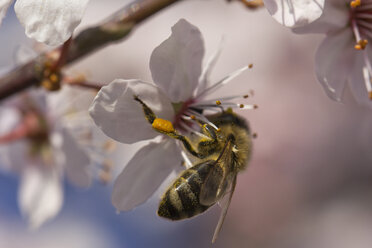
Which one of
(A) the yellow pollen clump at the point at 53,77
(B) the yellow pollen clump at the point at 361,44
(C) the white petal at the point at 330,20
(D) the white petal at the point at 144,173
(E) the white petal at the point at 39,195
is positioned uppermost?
(C) the white petal at the point at 330,20

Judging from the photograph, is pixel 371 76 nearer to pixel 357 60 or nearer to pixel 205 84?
pixel 357 60

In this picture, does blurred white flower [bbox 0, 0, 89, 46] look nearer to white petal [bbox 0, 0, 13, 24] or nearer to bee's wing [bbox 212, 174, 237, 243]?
white petal [bbox 0, 0, 13, 24]

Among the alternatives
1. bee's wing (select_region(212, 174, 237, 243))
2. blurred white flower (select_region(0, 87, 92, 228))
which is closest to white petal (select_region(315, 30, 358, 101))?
bee's wing (select_region(212, 174, 237, 243))

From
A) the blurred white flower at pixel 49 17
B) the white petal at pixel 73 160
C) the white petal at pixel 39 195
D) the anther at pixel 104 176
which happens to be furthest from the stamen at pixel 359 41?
the white petal at pixel 39 195

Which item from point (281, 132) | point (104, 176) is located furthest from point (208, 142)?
point (281, 132)

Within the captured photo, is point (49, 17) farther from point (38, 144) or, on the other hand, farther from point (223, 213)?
point (38, 144)

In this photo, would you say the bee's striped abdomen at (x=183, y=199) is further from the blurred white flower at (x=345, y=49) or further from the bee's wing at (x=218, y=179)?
the blurred white flower at (x=345, y=49)
